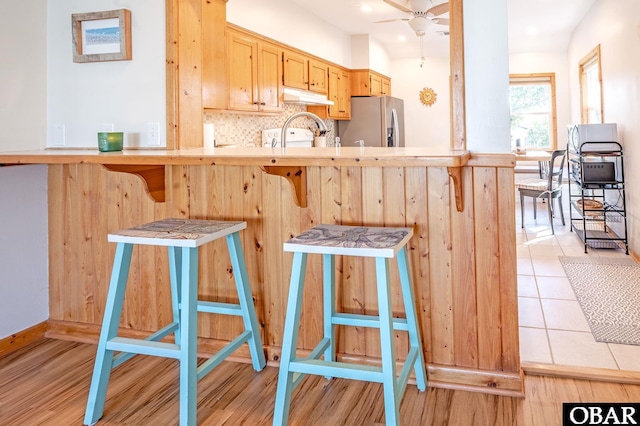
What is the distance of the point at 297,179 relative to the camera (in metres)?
2.00

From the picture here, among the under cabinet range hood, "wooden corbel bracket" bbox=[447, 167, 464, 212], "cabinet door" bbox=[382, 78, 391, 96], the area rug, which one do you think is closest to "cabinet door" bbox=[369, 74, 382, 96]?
"cabinet door" bbox=[382, 78, 391, 96]

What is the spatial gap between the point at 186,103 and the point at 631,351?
2462 millimetres

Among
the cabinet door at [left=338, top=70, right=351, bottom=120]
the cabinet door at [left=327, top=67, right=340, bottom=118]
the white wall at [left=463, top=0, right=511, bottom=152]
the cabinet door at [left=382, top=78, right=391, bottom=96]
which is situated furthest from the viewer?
the cabinet door at [left=382, top=78, right=391, bottom=96]

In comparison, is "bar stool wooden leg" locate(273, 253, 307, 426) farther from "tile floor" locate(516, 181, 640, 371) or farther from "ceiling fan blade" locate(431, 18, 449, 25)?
"ceiling fan blade" locate(431, 18, 449, 25)

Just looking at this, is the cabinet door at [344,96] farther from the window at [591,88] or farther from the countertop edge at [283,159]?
the countertop edge at [283,159]

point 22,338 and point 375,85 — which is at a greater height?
point 375,85

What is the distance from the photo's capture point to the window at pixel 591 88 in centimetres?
528

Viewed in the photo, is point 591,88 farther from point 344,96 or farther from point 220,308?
point 220,308

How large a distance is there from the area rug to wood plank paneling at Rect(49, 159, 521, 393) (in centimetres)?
101

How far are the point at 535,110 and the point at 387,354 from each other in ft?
23.6

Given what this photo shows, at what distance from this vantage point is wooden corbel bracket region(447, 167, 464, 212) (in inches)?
68.3

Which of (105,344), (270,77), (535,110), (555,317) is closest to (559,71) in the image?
(535,110)

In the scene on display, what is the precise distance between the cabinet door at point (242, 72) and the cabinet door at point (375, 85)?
2869 millimetres

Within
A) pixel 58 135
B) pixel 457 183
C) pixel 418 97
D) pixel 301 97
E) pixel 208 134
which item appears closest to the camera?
pixel 457 183
